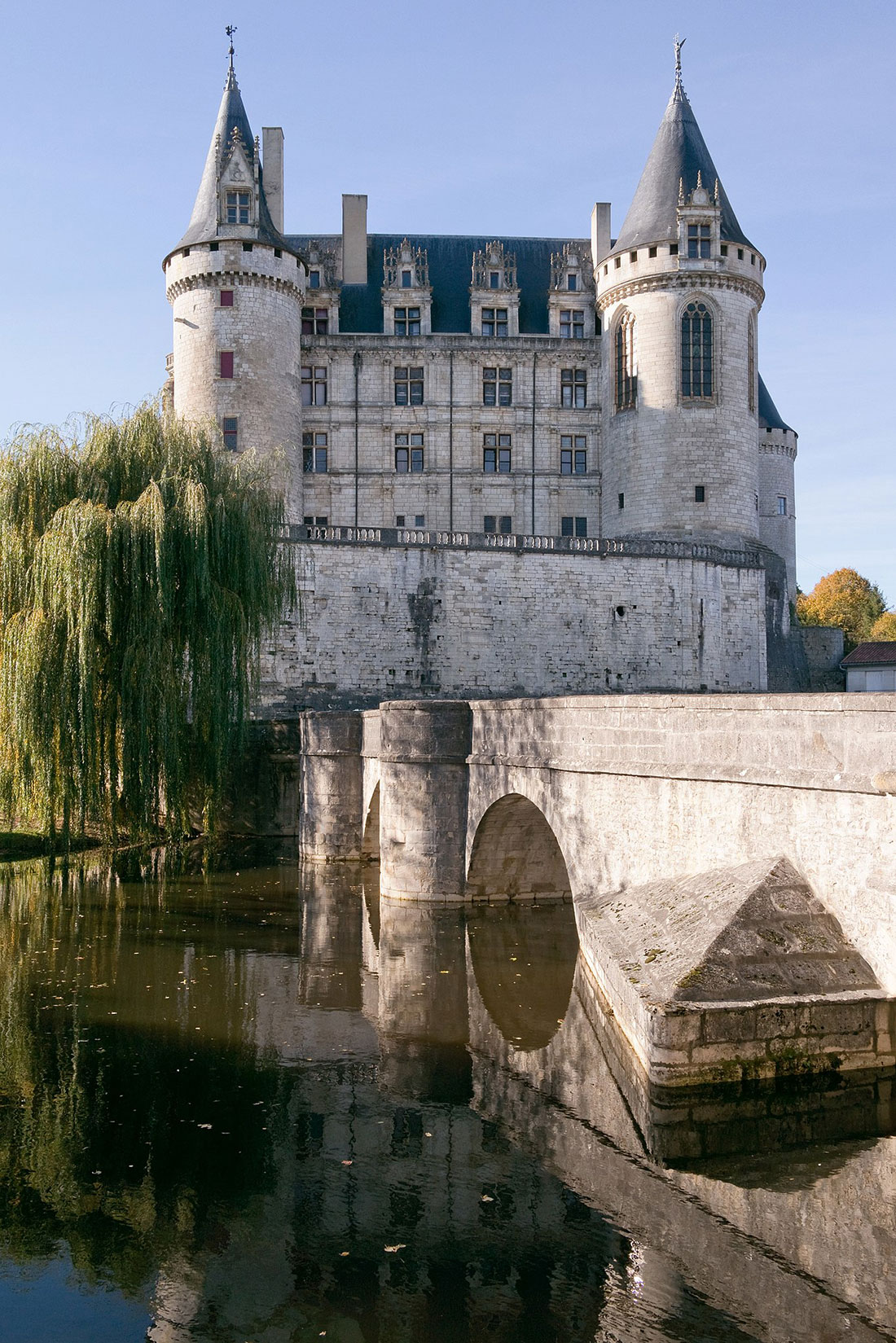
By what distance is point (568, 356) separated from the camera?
121ft

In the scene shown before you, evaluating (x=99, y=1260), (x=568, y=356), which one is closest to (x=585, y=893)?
(x=99, y=1260)

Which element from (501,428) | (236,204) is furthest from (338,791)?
(236,204)

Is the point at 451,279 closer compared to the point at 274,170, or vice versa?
the point at 274,170

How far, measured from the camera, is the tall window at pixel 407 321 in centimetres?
3688

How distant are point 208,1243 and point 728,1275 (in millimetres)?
2978

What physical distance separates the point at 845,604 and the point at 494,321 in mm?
25597

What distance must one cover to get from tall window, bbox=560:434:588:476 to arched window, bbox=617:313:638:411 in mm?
2094

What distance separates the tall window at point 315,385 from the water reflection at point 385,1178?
26.1 m

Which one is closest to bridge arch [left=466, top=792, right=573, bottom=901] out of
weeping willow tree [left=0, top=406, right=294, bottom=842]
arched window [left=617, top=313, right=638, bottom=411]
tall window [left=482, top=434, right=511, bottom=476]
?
weeping willow tree [left=0, top=406, right=294, bottom=842]

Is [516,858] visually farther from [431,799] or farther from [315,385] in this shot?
[315,385]

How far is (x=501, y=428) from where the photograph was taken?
1446 inches

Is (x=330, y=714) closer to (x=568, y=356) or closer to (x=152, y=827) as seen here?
(x=152, y=827)

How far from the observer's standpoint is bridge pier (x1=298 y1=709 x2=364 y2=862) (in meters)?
21.4

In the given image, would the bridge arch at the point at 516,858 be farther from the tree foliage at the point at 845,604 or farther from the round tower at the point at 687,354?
the tree foliage at the point at 845,604
